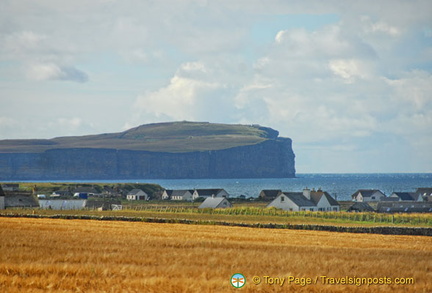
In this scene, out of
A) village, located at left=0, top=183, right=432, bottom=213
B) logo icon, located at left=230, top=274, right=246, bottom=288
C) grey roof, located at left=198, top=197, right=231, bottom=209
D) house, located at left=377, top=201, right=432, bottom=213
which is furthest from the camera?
house, located at left=377, top=201, right=432, bottom=213

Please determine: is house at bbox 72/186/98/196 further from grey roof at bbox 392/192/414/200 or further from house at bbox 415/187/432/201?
house at bbox 415/187/432/201

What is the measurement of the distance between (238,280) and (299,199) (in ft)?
282

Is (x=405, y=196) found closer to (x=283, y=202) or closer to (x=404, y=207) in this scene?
(x=404, y=207)

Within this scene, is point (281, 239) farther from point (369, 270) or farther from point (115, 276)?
point (115, 276)

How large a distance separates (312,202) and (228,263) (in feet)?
276

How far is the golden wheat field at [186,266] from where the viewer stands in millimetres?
19734

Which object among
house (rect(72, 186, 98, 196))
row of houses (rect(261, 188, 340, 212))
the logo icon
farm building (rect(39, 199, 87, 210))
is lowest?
the logo icon

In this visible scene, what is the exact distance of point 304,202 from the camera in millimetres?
105188

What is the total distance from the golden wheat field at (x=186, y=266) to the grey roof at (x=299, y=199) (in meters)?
70.8

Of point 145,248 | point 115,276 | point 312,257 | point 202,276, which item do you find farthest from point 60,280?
point 312,257

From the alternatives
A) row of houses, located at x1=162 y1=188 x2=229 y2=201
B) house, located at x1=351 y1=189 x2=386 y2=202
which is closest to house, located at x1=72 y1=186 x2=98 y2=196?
row of houses, located at x1=162 y1=188 x2=229 y2=201

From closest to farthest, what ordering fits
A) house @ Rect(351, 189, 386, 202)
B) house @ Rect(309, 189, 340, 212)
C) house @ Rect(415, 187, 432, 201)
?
house @ Rect(309, 189, 340, 212) → house @ Rect(415, 187, 432, 201) → house @ Rect(351, 189, 386, 202)

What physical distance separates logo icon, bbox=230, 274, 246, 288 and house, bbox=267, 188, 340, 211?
82262mm

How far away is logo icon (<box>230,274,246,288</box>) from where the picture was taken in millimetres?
19834
